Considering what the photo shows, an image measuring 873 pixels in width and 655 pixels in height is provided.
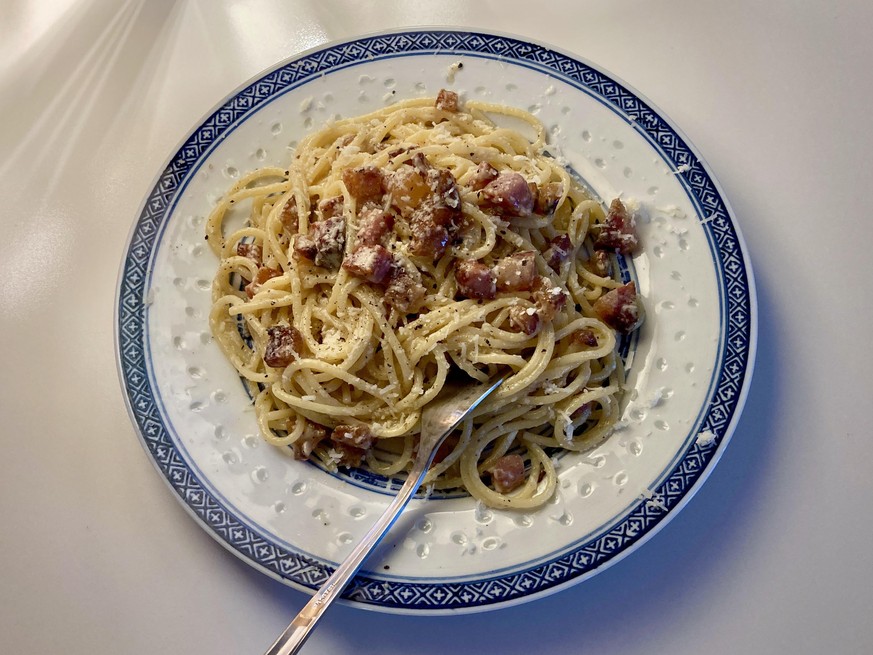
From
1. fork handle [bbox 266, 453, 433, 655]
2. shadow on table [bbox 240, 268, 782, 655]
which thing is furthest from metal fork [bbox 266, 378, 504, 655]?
shadow on table [bbox 240, 268, 782, 655]

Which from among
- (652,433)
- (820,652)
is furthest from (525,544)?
(820,652)

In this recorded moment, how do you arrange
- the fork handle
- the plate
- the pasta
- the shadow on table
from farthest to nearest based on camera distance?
the pasta → the shadow on table → the plate → the fork handle

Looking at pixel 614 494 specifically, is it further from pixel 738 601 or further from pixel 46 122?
pixel 46 122

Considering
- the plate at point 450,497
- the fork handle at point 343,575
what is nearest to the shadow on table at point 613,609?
the plate at point 450,497

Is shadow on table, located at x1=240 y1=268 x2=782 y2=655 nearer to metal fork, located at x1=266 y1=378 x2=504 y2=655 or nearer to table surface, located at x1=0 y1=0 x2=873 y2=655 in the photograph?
table surface, located at x1=0 y1=0 x2=873 y2=655

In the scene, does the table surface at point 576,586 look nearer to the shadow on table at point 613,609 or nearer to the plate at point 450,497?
the shadow on table at point 613,609
